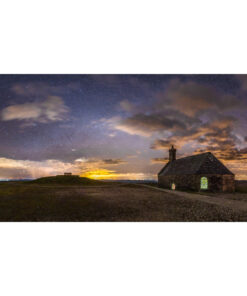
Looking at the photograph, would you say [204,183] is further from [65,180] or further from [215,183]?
[65,180]

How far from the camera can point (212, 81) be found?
10.7 m

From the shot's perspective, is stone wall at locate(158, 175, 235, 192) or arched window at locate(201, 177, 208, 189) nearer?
stone wall at locate(158, 175, 235, 192)

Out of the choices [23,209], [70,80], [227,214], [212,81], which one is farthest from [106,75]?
[227,214]

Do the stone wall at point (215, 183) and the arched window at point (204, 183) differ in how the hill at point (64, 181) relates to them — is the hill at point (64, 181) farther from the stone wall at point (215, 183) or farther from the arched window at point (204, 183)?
the arched window at point (204, 183)

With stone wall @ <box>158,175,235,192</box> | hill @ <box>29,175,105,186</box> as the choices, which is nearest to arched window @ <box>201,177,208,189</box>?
stone wall @ <box>158,175,235,192</box>

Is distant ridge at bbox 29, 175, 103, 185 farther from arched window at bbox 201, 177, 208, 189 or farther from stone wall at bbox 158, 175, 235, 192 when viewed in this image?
arched window at bbox 201, 177, 208, 189

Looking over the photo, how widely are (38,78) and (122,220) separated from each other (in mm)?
9623

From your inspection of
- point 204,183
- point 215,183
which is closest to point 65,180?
point 204,183

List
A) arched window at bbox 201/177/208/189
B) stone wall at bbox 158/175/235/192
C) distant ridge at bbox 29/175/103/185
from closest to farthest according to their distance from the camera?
1. stone wall at bbox 158/175/235/192
2. arched window at bbox 201/177/208/189
3. distant ridge at bbox 29/175/103/185

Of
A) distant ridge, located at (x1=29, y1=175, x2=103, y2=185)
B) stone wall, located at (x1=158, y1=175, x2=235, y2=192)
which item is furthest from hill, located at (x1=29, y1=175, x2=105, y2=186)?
stone wall, located at (x1=158, y1=175, x2=235, y2=192)

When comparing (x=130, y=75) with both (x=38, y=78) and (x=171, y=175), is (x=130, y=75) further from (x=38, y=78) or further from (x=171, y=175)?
(x=171, y=175)

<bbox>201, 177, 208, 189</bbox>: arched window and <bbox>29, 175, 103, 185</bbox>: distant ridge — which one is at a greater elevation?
<bbox>201, 177, 208, 189</bbox>: arched window

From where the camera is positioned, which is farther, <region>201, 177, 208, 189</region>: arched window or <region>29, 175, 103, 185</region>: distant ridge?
<region>29, 175, 103, 185</region>: distant ridge

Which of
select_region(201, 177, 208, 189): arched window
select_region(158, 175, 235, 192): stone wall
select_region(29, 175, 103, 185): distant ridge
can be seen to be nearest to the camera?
select_region(158, 175, 235, 192): stone wall
